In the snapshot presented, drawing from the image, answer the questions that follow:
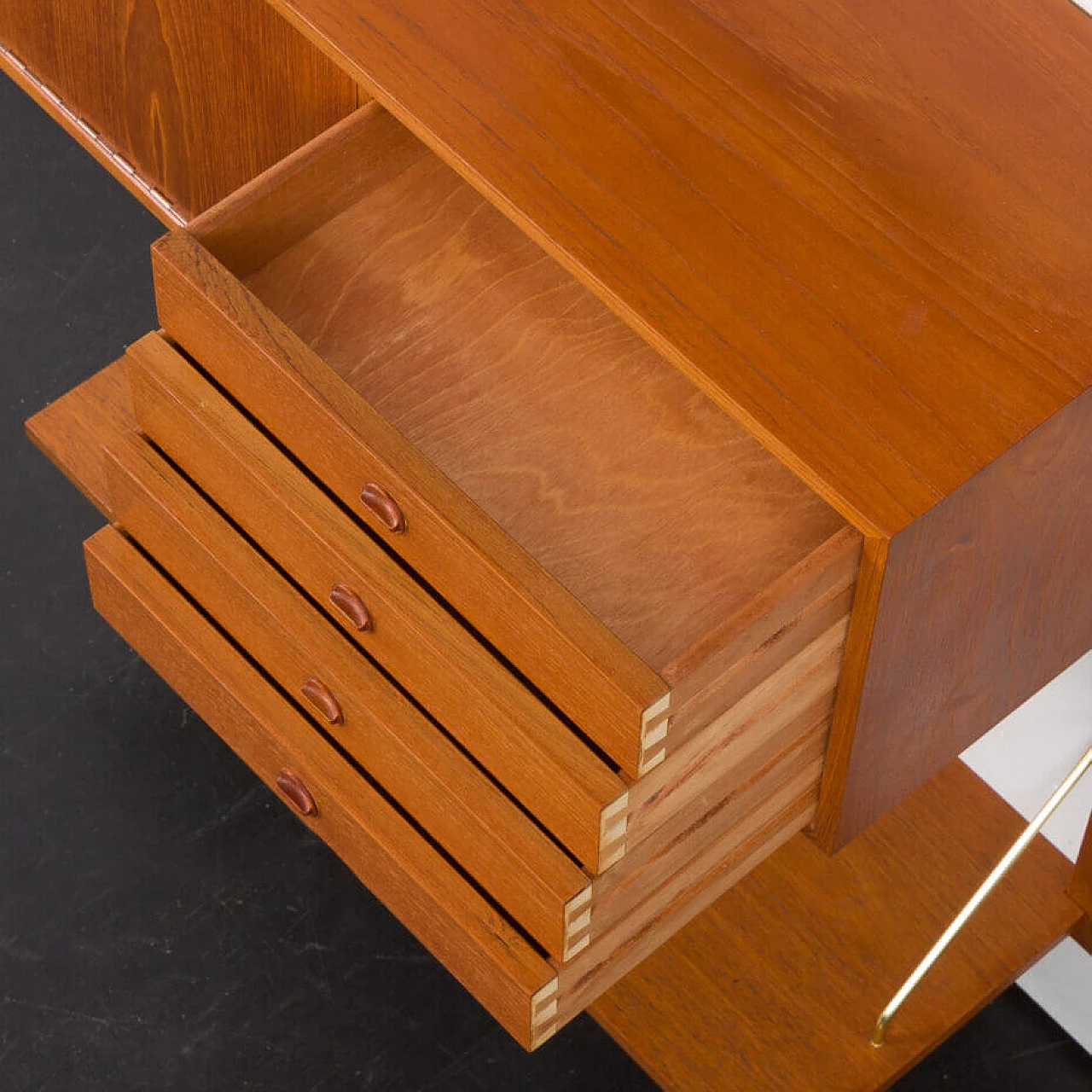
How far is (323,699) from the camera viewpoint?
1425mm

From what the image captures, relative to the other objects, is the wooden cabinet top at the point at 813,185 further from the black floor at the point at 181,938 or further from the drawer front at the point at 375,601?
the black floor at the point at 181,938

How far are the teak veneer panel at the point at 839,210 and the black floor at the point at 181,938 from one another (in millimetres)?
599

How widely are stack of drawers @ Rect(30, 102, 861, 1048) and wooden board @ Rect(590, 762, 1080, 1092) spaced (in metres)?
0.33

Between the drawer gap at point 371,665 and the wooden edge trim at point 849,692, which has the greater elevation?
the drawer gap at point 371,665

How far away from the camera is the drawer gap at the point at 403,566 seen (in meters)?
1.28

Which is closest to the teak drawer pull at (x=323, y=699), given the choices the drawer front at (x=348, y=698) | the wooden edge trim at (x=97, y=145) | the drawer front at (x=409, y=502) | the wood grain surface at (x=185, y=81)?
the drawer front at (x=348, y=698)

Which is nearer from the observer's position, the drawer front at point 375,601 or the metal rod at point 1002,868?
the drawer front at point 375,601

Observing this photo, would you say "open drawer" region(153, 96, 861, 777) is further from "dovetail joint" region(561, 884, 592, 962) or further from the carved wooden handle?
the carved wooden handle

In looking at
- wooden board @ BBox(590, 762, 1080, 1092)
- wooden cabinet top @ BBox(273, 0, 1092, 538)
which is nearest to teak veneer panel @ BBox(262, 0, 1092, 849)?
wooden cabinet top @ BBox(273, 0, 1092, 538)

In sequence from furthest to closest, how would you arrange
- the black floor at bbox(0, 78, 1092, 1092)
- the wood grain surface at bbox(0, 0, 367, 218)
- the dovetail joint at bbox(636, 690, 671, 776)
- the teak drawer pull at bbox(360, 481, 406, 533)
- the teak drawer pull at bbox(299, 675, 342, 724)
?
1. the black floor at bbox(0, 78, 1092, 1092)
2. the wood grain surface at bbox(0, 0, 367, 218)
3. the teak drawer pull at bbox(299, 675, 342, 724)
4. the teak drawer pull at bbox(360, 481, 406, 533)
5. the dovetail joint at bbox(636, 690, 671, 776)

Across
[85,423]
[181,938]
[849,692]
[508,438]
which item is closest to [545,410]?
[508,438]

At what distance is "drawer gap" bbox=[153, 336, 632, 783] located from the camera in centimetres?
128

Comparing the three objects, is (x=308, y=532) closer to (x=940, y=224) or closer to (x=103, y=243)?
(x=940, y=224)

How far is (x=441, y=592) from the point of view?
1.32m
